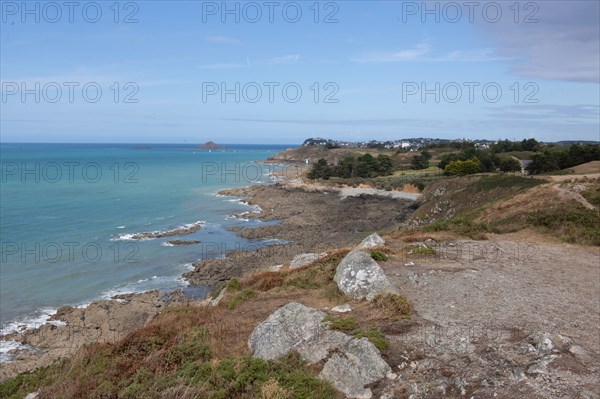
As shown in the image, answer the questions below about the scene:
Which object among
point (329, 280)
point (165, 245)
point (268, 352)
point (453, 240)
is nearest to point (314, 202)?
point (165, 245)

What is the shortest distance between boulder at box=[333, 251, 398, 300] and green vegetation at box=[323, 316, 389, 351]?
165 cm

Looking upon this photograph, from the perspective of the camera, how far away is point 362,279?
12.0 metres

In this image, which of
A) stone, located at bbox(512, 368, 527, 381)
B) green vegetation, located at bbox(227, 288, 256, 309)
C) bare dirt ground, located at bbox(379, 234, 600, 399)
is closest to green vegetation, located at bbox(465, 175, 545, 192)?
bare dirt ground, located at bbox(379, 234, 600, 399)

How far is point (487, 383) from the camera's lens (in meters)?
7.46

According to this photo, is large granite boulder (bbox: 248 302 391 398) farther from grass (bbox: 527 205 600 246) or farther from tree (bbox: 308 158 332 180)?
tree (bbox: 308 158 332 180)

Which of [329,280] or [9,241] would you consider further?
[9,241]

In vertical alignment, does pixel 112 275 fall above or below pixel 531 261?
below

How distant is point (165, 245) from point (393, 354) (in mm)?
28272

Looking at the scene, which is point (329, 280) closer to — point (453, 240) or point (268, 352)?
point (268, 352)

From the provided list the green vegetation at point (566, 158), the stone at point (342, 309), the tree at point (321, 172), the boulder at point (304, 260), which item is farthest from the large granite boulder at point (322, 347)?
the tree at point (321, 172)

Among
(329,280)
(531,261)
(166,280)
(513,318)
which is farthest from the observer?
(166,280)

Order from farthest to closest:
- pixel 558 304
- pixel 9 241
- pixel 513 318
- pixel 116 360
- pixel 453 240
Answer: pixel 9 241 < pixel 453 240 < pixel 558 304 < pixel 513 318 < pixel 116 360

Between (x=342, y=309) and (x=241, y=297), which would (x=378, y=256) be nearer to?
(x=342, y=309)

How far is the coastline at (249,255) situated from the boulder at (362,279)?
588cm
